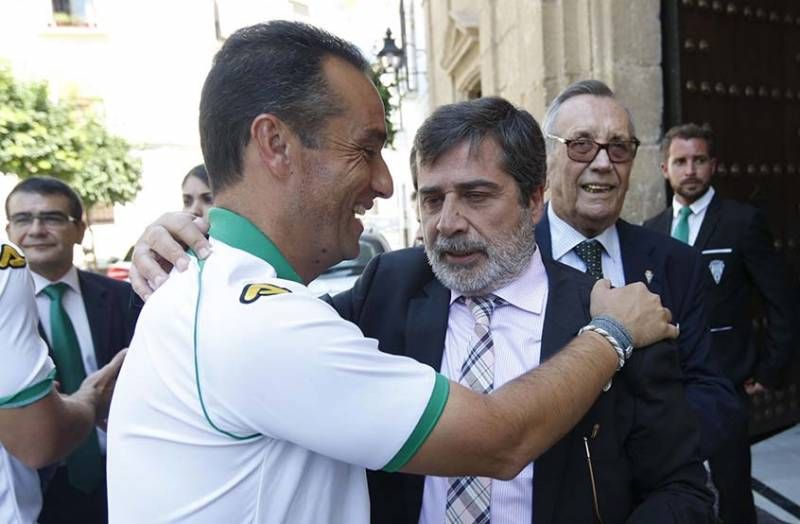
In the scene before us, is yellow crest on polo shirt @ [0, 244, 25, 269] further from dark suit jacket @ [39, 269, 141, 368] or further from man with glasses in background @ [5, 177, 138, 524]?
dark suit jacket @ [39, 269, 141, 368]

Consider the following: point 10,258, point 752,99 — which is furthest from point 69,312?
point 752,99

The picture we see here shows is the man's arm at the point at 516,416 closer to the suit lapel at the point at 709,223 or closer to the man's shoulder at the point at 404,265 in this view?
the man's shoulder at the point at 404,265

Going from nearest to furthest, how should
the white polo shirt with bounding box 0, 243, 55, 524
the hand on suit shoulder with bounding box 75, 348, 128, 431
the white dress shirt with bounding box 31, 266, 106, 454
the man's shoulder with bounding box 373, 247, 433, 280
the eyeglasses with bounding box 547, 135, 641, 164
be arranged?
the white polo shirt with bounding box 0, 243, 55, 524
the man's shoulder with bounding box 373, 247, 433, 280
the hand on suit shoulder with bounding box 75, 348, 128, 431
the eyeglasses with bounding box 547, 135, 641, 164
the white dress shirt with bounding box 31, 266, 106, 454

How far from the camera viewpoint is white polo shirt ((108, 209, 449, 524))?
1.14 meters

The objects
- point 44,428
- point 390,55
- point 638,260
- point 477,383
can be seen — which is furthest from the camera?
point 390,55

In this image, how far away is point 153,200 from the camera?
2422cm

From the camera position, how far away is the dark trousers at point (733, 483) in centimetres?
318

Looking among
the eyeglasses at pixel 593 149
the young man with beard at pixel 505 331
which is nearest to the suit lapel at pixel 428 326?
the young man with beard at pixel 505 331

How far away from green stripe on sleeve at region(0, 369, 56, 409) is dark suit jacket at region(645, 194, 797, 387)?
321cm

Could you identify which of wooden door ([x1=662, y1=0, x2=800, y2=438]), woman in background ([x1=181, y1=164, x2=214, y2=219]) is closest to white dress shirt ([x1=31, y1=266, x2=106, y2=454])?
woman in background ([x1=181, y1=164, x2=214, y2=219])

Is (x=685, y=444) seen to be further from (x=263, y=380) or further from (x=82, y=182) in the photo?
(x=82, y=182)

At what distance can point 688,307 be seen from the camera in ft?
7.77

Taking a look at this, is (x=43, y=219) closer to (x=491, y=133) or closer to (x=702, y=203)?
(x=491, y=133)

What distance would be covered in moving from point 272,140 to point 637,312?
2.77 ft
